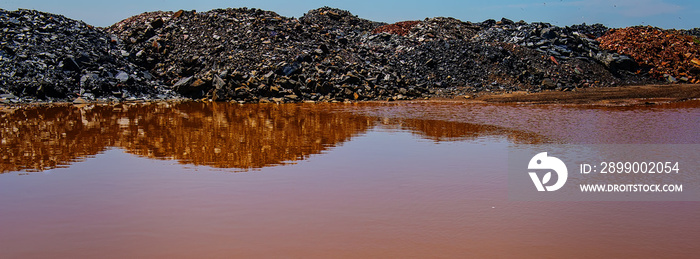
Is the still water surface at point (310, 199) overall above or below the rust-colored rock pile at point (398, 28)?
below

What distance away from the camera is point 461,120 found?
43.0ft

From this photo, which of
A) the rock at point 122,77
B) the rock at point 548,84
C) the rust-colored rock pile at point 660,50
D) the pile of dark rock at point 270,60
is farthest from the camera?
the rust-colored rock pile at point 660,50

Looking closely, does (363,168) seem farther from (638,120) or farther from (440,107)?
(440,107)

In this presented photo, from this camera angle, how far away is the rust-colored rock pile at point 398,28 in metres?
29.8

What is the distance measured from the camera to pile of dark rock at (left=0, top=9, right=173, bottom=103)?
2025cm

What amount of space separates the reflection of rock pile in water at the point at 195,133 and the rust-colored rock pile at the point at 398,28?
14503mm

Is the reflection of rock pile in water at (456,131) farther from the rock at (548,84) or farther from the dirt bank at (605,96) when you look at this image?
the rock at (548,84)

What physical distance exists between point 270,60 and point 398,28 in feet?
36.7

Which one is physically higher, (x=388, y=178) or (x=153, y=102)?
(x=153, y=102)

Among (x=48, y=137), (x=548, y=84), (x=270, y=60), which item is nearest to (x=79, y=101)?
(x=270, y=60)

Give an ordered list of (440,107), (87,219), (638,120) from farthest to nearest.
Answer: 1. (440,107)
2. (638,120)
3. (87,219)

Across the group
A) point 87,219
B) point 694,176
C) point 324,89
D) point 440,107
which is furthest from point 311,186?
point 324,89

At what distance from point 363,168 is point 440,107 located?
413 inches

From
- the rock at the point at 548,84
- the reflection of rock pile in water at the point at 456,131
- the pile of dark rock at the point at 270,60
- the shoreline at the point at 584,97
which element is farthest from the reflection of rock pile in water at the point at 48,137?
the rock at the point at 548,84
